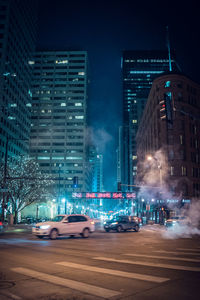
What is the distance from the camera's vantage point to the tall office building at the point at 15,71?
270ft

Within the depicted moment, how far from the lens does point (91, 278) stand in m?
6.36

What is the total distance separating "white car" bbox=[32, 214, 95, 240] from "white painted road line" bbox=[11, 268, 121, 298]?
10.4 meters

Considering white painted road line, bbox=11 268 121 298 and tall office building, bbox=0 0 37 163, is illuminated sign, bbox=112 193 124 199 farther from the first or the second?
white painted road line, bbox=11 268 121 298

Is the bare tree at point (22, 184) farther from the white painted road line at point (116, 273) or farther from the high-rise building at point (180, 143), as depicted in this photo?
the white painted road line at point (116, 273)

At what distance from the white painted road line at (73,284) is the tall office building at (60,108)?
425ft

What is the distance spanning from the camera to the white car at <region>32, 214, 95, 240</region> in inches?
689

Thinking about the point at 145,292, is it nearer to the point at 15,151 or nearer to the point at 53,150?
the point at 15,151

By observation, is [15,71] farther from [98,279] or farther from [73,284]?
[73,284]

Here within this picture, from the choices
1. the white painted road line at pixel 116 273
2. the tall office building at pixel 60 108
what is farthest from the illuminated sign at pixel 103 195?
the tall office building at pixel 60 108

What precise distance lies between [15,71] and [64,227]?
3405 inches

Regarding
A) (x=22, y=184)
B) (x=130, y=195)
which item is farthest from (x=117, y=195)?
(x=22, y=184)

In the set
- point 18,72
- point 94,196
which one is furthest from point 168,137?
point 18,72

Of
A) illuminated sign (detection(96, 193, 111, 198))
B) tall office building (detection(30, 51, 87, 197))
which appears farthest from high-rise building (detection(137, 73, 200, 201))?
tall office building (detection(30, 51, 87, 197))

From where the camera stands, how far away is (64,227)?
1825cm
